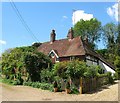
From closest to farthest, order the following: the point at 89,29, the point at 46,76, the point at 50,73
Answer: the point at 50,73, the point at 46,76, the point at 89,29

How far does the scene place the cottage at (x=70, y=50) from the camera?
42391 millimetres

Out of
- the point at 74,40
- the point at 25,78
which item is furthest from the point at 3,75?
the point at 74,40

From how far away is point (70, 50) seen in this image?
1752 inches

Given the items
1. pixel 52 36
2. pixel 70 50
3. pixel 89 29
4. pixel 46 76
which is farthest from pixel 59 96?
pixel 89 29

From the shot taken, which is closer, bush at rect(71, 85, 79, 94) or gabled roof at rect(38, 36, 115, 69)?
bush at rect(71, 85, 79, 94)

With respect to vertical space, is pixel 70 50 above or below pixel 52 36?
below

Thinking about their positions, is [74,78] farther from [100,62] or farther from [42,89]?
[100,62]

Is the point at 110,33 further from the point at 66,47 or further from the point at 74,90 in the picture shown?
the point at 74,90

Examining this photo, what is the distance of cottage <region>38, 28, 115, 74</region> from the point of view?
139 ft

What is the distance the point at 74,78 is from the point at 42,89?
3725mm

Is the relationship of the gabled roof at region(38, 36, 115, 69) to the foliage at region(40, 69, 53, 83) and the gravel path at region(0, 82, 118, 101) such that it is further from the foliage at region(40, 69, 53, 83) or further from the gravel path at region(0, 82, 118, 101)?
the gravel path at region(0, 82, 118, 101)

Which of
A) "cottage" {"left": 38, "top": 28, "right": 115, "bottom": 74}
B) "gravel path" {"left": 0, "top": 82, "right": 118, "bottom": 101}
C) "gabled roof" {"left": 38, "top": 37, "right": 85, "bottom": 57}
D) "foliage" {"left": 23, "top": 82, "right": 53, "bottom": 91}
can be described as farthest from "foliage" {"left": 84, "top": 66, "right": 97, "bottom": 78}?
"gabled roof" {"left": 38, "top": 37, "right": 85, "bottom": 57}

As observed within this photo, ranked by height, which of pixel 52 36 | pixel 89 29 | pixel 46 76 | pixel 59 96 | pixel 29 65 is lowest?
pixel 59 96

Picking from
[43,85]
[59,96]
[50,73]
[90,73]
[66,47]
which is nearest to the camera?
[59,96]
